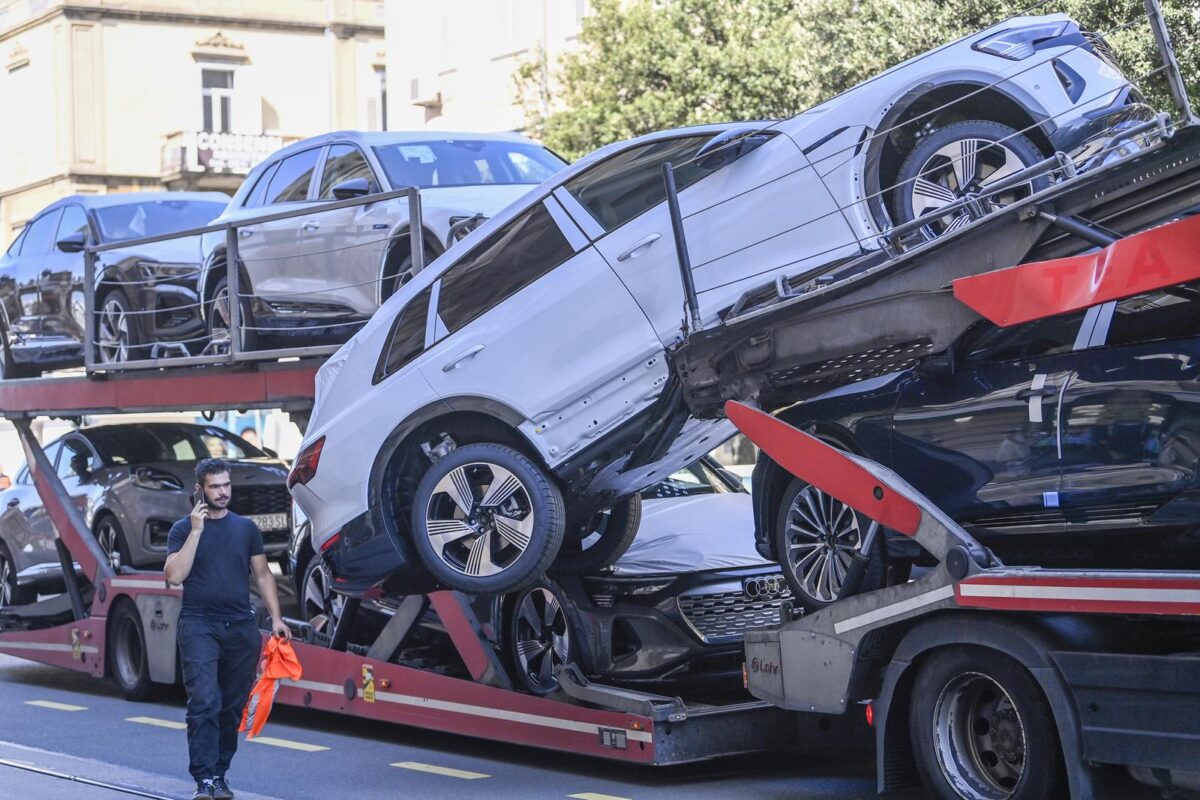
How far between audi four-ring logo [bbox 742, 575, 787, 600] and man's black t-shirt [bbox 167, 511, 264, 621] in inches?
95.7

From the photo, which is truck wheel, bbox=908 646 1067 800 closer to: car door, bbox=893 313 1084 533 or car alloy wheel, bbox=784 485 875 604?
car door, bbox=893 313 1084 533

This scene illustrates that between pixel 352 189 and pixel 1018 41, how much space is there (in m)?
4.74

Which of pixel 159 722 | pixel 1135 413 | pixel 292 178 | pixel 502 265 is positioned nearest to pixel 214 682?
pixel 502 265

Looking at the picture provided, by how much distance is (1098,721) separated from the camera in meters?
6.36

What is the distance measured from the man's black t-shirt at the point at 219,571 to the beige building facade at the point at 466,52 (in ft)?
71.1

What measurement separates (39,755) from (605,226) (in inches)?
168

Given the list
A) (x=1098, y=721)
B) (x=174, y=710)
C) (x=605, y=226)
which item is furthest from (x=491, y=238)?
(x=174, y=710)

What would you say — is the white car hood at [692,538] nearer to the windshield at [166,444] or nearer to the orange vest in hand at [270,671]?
the orange vest in hand at [270,671]

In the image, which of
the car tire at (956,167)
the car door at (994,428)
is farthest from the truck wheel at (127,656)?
the car tire at (956,167)

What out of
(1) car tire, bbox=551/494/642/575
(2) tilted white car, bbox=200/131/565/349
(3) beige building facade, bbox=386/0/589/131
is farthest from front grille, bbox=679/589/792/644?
(3) beige building facade, bbox=386/0/589/131

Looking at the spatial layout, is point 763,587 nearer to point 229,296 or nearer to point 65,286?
point 229,296

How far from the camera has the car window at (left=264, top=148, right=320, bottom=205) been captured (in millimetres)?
11297

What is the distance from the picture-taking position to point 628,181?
26.7ft

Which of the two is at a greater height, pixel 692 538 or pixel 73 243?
pixel 73 243
